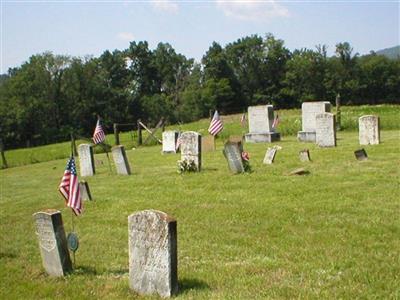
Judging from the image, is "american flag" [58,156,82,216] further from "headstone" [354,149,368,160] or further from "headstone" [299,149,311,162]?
"headstone" [354,149,368,160]

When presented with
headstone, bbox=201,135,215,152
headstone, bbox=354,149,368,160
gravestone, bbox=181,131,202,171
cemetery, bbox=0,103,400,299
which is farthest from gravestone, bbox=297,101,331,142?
gravestone, bbox=181,131,202,171

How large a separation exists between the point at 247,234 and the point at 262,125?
19535mm

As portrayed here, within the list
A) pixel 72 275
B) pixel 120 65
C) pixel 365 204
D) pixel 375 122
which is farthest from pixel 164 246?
pixel 120 65

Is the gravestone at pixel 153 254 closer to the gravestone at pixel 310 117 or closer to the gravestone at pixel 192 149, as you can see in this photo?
the gravestone at pixel 192 149

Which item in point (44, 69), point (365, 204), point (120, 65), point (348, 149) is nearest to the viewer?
point (365, 204)

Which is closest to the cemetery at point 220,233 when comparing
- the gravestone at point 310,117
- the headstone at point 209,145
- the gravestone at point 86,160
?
the gravestone at point 86,160

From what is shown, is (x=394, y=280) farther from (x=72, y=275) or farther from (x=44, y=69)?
(x=44, y=69)

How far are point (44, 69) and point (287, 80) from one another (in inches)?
1535

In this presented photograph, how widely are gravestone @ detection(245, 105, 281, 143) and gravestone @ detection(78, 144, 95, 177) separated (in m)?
10.6

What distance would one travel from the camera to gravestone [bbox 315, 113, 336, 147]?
861 inches

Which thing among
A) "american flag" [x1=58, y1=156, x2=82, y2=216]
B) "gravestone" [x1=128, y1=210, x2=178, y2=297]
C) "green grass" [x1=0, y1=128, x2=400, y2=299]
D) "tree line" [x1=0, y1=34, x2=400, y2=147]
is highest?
"tree line" [x1=0, y1=34, x2=400, y2=147]

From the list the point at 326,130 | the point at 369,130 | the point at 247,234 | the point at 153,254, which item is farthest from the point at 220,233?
the point at 369,130

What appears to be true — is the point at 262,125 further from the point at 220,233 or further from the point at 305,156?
the point at 220,233

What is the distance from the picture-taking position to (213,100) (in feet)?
283
